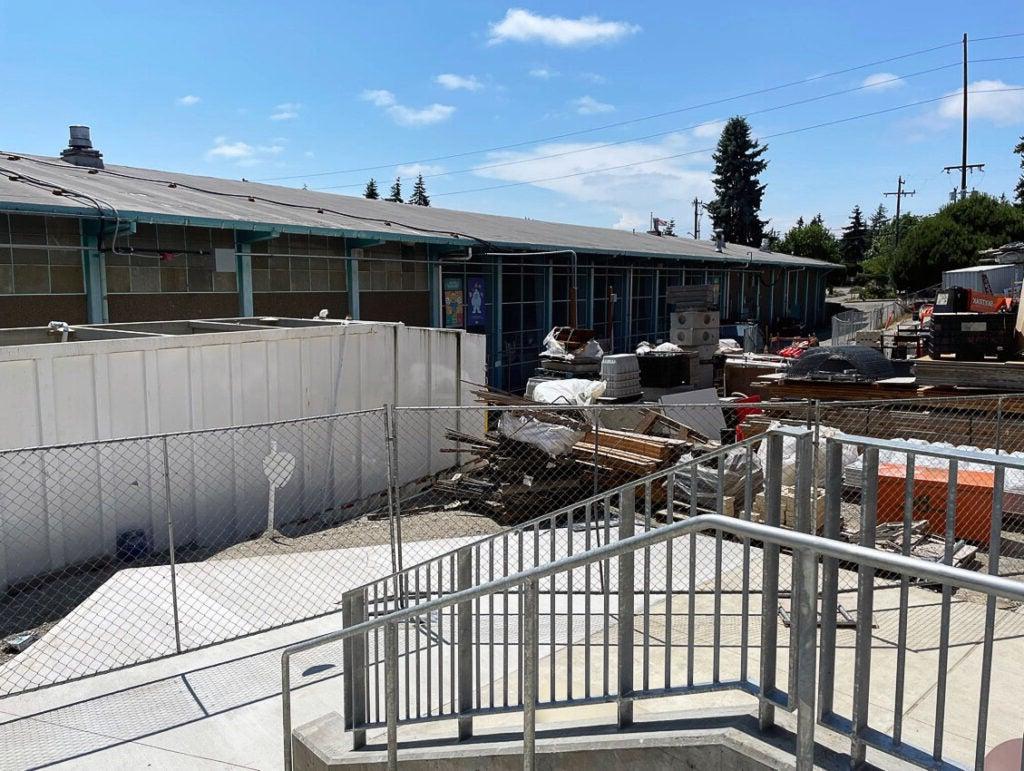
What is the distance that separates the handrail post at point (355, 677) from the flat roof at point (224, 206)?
844 centimetres

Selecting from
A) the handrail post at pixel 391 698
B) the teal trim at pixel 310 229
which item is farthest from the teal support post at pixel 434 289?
the handrail post at pixel 391 698

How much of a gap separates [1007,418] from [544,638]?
26.9 feet

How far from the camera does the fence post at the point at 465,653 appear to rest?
3930 mm

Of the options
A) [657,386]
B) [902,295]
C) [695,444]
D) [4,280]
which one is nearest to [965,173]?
[902,295]

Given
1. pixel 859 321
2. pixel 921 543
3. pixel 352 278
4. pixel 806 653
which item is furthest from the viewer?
pixel 859 321

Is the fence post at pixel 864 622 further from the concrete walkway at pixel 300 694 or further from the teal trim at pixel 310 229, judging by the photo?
the teal trim at pixel 310 229

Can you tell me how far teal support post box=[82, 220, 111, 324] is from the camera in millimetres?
11906

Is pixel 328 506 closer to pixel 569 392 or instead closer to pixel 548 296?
pixel 569 392

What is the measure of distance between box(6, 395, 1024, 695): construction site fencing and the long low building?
463 centimetres

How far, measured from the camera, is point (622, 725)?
323cm

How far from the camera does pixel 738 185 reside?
222ft

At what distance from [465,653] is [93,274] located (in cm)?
1033

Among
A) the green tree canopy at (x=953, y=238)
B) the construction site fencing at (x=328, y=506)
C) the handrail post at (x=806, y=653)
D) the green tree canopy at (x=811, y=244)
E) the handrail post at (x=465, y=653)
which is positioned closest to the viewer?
the handrail post at (x=806, y=653)

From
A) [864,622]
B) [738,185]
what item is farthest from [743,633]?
[738,185]
